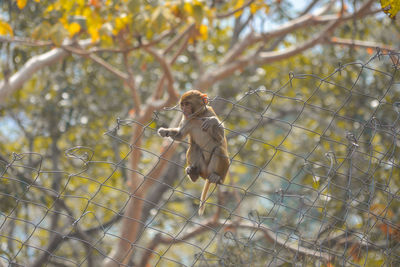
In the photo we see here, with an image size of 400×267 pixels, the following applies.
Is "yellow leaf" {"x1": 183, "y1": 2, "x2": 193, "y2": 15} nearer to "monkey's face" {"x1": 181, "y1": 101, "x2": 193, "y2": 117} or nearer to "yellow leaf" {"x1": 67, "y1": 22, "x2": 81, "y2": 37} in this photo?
"yellow leaf" {"x1": 67, "y1": 22, "x2": 81, "y2": 37}

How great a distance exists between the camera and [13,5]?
8508 mm

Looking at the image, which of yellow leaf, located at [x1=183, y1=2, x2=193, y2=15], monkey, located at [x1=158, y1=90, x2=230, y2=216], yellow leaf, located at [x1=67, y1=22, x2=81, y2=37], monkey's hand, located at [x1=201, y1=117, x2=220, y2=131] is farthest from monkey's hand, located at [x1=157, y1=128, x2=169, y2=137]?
yellow leaf, located at [x1=67, y1=22, x2=81, y2=37]

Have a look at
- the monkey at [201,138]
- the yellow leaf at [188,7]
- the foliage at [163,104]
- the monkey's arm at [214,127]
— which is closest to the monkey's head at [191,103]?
the monkey at [201,138]

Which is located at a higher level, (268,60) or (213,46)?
(268,60)

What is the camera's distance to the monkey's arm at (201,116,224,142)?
4.44 meters

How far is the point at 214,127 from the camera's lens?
4570mm

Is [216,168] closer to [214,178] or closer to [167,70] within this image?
[214,178]

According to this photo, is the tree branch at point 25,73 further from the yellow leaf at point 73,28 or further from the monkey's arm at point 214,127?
the monkey's arm at point 214,127

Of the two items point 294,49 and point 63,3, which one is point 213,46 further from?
point 63,3

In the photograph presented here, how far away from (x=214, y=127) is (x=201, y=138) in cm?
31

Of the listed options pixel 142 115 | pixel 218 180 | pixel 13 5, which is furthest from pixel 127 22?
pixel 218 180

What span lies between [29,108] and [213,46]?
4570 mm

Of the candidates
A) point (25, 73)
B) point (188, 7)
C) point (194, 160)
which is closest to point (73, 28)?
point (25, 73)

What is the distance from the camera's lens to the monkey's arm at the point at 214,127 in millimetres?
4438
